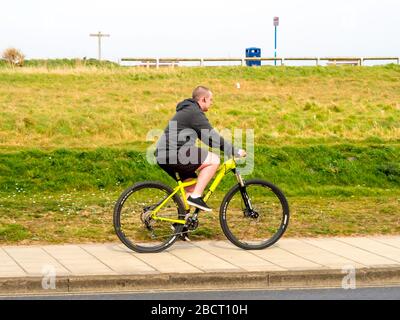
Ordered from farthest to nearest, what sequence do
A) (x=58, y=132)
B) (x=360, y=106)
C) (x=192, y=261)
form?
(x=360, y=106) → (x=58, y=132) → (x=192, y=261)

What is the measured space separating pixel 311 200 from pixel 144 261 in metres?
5.53

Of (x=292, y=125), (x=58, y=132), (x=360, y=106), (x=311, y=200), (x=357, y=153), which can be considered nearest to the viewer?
(x=311, y=200)

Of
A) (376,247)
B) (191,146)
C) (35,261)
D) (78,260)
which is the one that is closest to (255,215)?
(191,146)

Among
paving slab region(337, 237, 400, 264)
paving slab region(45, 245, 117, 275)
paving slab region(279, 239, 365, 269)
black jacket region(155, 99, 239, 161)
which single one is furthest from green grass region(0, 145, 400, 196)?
black jacket region(155, 99, 239, 161)

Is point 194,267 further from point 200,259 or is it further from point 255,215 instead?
point 255,215

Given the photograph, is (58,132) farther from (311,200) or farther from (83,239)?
(83,239)

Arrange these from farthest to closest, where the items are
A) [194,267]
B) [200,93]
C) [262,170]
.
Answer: [262,170] → [200,93] → [194,267]

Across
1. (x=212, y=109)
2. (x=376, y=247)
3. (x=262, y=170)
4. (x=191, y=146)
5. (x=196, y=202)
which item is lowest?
(x=262, y=170)

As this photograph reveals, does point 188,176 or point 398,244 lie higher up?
point 188,176

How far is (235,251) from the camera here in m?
10.8

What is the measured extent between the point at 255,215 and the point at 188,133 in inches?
49.2

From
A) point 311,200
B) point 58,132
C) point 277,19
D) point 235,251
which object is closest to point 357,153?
point 311,200

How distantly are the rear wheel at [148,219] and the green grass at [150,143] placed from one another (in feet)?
2.25

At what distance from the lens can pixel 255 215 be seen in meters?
11.1
